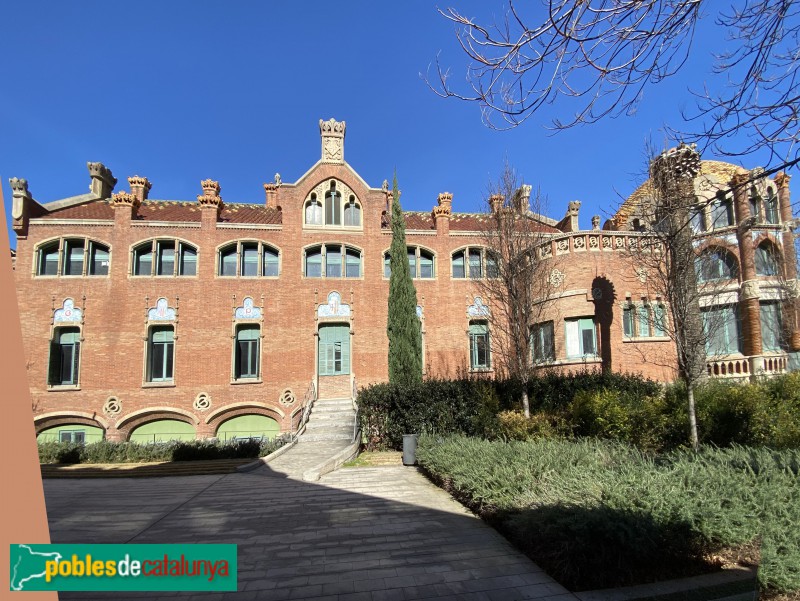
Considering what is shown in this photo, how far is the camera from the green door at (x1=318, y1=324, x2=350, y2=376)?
2069cm

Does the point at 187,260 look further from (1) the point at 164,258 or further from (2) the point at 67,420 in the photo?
(2) the point at 67,420

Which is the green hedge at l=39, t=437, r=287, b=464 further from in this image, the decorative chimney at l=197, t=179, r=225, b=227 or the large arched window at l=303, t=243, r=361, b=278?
the decorative chimney at l=197, t=179, r=225, b=227

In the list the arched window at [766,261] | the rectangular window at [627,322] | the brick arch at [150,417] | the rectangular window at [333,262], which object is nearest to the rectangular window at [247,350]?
the brick arch at [150,417]

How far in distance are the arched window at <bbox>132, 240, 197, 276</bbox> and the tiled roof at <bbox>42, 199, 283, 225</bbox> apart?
5.11ft

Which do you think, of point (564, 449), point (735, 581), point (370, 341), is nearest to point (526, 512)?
point (735, 581)

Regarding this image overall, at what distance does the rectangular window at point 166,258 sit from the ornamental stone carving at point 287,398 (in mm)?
7835

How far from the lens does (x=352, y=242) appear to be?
21672 millimetres

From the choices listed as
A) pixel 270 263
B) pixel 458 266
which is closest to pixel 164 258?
pixel 270 263

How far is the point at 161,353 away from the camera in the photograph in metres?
19.9

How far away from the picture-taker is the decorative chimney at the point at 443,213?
22609mm

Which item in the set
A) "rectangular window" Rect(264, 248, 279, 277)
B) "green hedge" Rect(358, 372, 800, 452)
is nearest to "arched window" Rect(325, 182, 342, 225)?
"rectangular window" Rect(264, 248, 279, 277)

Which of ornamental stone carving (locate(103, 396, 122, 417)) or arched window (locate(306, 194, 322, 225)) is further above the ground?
arched window (locate(306, 194, 322, 225))

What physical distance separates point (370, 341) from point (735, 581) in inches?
697

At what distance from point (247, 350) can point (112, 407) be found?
19.9 ft
